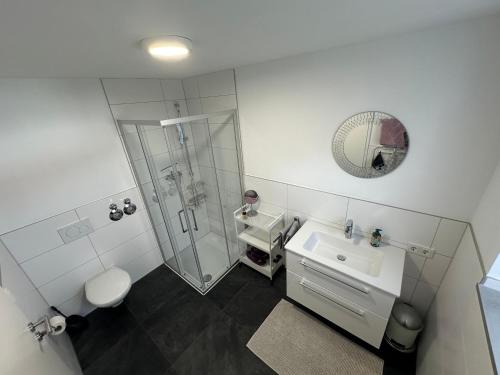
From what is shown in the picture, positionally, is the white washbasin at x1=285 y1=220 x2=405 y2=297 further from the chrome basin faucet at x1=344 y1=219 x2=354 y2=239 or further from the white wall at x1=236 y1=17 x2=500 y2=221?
the white wall at x1=236 y1=17 x2=500 y2=221

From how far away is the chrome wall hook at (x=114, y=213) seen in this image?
2027mm

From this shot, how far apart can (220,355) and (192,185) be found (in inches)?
60.3

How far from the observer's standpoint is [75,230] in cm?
185

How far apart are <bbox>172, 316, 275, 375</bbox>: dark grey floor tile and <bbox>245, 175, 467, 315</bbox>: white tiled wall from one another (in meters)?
1.24

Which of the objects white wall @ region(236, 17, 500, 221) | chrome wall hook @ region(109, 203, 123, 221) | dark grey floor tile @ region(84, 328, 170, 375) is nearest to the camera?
white wall @ region(236, 17, 500, 221)

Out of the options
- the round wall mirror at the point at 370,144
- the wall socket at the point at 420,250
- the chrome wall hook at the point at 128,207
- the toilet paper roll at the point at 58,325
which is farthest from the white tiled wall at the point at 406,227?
the toilet paper roll at the point at 58,325

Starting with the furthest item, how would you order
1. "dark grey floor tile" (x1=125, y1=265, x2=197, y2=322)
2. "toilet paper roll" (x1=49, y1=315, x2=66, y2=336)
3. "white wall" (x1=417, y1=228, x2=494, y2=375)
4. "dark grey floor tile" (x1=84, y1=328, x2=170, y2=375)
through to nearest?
"dark grey floor tile" (x1=125, y1=265, x2=197, y2=322)
"dark grey floor tile" (x1=84, y1=328, x2=170, y2=375)
"toilet paper roll" (x1=49, y1=315, x2=66, y2=336)
"white wall" (x1=417, y1=228, x2=494, y2=375)

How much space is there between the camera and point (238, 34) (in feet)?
3.26

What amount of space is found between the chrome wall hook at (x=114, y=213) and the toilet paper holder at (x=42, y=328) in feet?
2.91

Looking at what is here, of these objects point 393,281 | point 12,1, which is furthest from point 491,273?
point 12,1

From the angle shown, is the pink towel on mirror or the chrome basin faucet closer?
the pink towel on mirror

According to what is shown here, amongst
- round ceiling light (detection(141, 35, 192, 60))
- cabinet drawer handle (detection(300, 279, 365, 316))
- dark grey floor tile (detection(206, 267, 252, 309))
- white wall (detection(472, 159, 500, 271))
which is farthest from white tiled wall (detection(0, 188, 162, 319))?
white wall (detection(472, 159, 500, 271))

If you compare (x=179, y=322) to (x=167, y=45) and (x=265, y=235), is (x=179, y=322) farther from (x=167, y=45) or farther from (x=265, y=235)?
(x=167, y=45)

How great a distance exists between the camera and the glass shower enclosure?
6.22 ft
